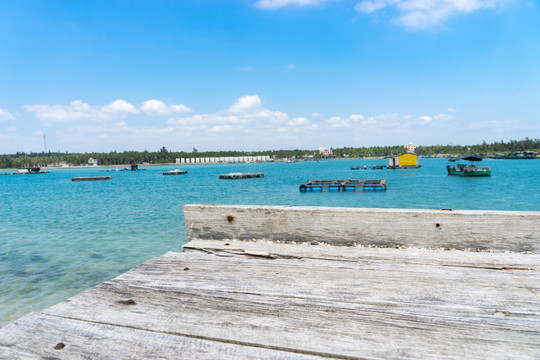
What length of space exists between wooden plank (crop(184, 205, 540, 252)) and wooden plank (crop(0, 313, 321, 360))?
5.90 feet

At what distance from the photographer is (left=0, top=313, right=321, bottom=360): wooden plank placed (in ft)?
4.08

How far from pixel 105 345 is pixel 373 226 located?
230 centimetres

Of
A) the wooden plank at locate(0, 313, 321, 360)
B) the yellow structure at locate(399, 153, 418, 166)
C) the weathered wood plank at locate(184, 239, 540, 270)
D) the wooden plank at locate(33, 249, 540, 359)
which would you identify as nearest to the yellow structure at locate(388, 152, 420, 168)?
the yellow structure at locate(399, 153, 418, 166)

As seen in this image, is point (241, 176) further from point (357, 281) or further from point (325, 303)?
point (325, 303)

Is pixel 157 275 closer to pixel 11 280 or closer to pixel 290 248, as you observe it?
pixel 290 248

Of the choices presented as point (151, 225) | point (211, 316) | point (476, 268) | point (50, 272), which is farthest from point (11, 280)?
point (476, 268)

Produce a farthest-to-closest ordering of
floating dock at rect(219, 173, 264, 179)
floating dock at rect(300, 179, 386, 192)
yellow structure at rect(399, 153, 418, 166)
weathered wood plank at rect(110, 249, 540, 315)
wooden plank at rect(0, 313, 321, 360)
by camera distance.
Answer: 1. yellow structure at rect(399, 153, 418, 166)
2. floating dock at rect(219, 173, 264, 179)
3. floating dock at rect(300, 179, 386, 192)
4. weathered wood plank at rect(110, 249, 540, 315)
5. wooden plank at rect(0, 313, 321, 360)

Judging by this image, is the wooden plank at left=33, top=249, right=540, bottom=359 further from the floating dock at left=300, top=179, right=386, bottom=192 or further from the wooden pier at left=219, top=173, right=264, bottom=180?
the wooden pier at left=219, top=173, right=264, bottom=180

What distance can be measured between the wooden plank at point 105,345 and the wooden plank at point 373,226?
70.7 inches

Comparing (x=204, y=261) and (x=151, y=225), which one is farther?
(x=151, y=225)

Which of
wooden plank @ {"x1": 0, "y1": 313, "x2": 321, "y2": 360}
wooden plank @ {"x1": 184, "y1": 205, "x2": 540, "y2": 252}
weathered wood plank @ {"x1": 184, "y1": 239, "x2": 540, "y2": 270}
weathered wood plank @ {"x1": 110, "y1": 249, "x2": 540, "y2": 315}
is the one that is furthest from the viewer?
wooden plank @ {"x1": 184, "y1": 205, "x2": 540, "y2": 252}

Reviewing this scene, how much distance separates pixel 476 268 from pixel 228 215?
2.09m

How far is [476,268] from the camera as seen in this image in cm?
212

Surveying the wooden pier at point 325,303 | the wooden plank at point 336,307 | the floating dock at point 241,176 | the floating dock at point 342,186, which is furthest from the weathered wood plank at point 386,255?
the floating dock at point 241,176
